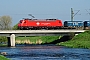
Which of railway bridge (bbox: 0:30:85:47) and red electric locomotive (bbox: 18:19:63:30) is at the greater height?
red electric locomotive (bbox: 18:19:63:30)

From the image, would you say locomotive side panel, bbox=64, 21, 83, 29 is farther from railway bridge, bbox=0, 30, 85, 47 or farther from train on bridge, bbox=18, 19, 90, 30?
railway bridge, bbox=0, 30, 85, 47

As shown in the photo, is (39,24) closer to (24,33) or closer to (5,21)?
(24,33)

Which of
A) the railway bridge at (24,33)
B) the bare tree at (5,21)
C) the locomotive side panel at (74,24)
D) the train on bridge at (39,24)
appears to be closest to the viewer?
the railway bridge at (24,33)

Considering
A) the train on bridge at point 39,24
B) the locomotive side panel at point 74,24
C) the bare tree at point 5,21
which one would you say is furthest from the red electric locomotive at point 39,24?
the bare tree at point 5,21

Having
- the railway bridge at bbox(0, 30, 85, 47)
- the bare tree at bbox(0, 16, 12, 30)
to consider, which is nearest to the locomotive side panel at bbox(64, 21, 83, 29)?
the railway bridge at bbox(0, 30, 85, 47)

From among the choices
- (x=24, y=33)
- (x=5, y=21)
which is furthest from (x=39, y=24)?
(x=5, y=21)

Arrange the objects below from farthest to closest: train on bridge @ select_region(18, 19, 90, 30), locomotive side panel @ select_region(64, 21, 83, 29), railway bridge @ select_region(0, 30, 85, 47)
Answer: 1. locomotive side panel @ select_region(64, 21, 83, 29)
2. train on bridge @ select_region(18, 19, 90, 30)
3. railway bridge @ select_region(0, 30, 85, 47)

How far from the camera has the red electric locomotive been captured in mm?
124062

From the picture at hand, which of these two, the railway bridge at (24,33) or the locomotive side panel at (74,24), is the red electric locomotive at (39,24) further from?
the railway bridge at (24,33)

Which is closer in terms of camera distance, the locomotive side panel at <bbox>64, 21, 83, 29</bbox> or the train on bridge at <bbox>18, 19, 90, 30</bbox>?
the train on bridge at <bbox>18, 19, 90, 30</bbox>

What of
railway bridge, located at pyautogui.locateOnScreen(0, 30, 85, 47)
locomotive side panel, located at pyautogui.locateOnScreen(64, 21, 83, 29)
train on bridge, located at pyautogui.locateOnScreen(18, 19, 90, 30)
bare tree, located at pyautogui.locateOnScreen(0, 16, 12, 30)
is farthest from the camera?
bare tree, located at pyautogui.locateOnScreen(0, 16, 12, 30)

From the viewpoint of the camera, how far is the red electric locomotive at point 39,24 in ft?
407

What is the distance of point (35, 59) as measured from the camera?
56.9 metres

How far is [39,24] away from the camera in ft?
411
